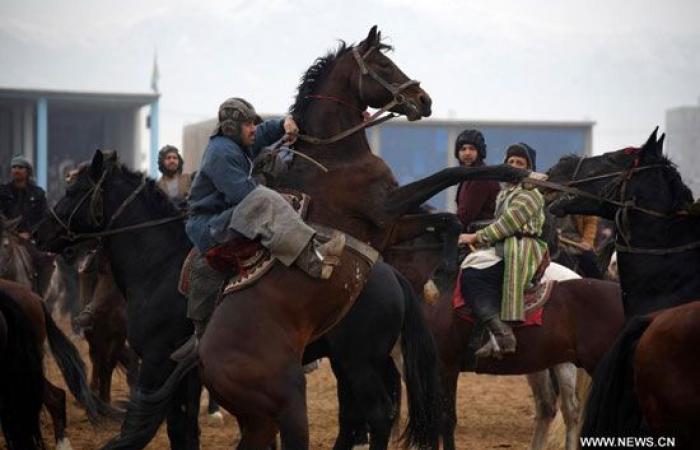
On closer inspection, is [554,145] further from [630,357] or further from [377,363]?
[630,357]

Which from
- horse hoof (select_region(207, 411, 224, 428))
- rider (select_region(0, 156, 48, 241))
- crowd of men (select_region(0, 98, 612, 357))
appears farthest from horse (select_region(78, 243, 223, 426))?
rider (select_region(0, 156, 48, 241))

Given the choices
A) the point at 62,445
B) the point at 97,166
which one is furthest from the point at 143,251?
the point at 62,445

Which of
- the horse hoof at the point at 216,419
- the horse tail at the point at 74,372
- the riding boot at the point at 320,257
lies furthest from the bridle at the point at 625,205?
the horse hoof at the point at 216,419

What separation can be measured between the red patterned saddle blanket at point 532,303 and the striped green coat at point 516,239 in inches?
4.1

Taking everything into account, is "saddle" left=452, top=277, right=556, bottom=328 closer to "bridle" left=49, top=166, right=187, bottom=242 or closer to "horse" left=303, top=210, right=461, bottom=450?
"horse" left=303, top=210, right=461, bottom=450

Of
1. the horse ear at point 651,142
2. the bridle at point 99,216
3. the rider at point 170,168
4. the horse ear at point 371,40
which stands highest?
the horse ear at point 371,40

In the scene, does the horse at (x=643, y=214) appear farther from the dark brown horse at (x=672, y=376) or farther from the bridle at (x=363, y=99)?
the dark brown horse at (x=672, y=376)

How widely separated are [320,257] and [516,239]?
303 centimetres

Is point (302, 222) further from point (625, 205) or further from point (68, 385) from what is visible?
point (68, 385)

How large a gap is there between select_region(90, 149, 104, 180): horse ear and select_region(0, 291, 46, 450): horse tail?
1375 mm

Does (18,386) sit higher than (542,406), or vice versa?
(18,386)

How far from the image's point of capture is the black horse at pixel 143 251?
9039mm

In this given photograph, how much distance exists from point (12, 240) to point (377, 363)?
23.4 feet

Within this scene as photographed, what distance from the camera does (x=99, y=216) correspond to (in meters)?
9.73
